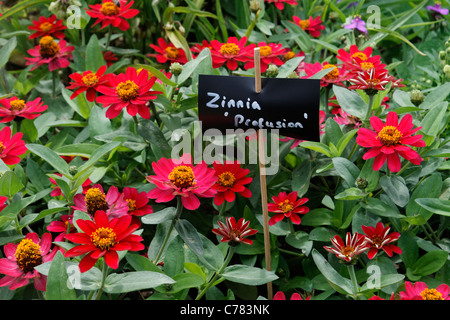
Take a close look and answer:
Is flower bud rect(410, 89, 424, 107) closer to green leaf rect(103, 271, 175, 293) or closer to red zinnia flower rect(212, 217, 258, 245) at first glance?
red zinnia flower rect(212, 217, 258, 245)

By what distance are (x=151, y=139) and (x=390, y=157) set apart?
0.48 m

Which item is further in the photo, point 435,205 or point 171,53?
point 171,53

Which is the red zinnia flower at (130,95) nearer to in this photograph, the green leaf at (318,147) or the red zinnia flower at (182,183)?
the red zinnia flower at (182,183)

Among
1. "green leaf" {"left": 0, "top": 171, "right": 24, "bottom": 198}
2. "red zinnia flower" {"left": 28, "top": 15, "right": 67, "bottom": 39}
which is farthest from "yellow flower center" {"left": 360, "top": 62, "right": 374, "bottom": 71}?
"red zinnia flower" {"left": 28, "top": 15, "right": 67, "bottom": 39}

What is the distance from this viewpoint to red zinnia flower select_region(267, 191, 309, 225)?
1001mm

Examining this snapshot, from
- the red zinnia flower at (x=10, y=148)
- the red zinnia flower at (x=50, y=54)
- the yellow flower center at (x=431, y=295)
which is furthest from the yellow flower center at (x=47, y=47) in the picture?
the yellow flower center at (x=431, y=295)

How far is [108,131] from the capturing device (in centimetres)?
117

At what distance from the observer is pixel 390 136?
91 cm

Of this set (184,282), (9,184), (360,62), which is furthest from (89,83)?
(360,62)

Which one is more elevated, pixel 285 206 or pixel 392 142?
pixel 392 142

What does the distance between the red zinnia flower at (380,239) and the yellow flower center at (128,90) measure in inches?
19.8

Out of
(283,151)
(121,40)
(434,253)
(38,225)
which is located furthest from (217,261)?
(121,40)

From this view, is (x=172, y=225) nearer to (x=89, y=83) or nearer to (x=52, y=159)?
(x=52, y=159)

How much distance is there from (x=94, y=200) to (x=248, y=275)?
0.30m
